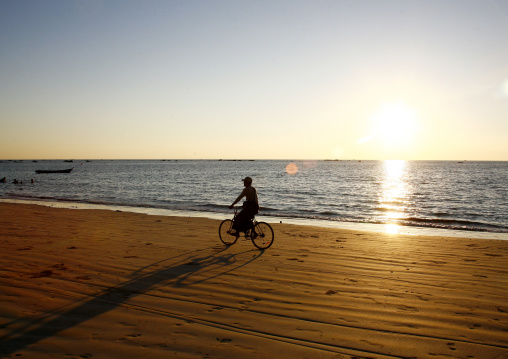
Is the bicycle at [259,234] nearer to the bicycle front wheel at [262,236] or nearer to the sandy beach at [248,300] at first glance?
the bicycle front wheel at [262,236]

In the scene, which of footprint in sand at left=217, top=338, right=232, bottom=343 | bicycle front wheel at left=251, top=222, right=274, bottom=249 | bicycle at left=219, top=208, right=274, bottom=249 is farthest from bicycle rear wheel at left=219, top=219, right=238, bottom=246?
footprint in sand at left=217, top=338, right=232, bottom=343

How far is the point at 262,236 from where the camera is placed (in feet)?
35.9

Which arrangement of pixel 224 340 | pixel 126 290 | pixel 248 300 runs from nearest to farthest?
pixel 224 340 < pixel 248 300 < pixel 126 290

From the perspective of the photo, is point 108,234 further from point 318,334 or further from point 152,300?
point 318,334

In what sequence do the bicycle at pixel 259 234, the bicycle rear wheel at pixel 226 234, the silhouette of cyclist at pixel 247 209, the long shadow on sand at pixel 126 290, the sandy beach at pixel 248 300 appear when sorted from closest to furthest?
1. the sandy beach at pixel 248 300
2. the long shadow on sand at pixel 126 290
3. the silhouette of cyclist at pixel 247 209
4. the bicycle at pixel 259 234
5. the bicycle rear wheel at pixel 226 234

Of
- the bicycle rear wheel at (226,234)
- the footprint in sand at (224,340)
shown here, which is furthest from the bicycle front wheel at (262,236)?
the footprint in sand at (224,340)

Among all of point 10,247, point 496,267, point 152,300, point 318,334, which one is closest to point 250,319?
point 318,334

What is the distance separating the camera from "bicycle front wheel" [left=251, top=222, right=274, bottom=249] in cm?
1088

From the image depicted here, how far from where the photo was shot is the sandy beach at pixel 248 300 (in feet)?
15.3

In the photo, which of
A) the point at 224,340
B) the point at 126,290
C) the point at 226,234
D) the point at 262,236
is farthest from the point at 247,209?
the point at 224,340

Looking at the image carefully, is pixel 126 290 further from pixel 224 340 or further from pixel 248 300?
pixel 224 340

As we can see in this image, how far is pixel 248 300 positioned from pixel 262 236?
4.63m

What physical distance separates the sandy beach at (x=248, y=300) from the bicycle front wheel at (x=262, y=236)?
33 cm

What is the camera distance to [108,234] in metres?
13.1
